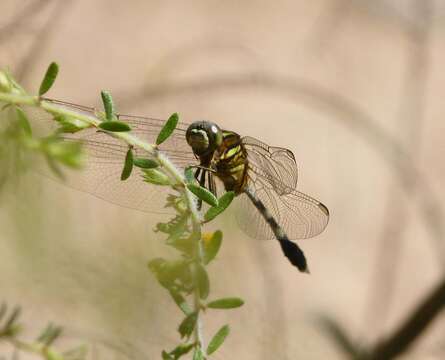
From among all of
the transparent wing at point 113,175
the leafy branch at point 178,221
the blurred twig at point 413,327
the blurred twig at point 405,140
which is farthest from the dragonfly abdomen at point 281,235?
the blurred twig at point 405,140

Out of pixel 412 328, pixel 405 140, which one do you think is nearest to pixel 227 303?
pixel 412 328


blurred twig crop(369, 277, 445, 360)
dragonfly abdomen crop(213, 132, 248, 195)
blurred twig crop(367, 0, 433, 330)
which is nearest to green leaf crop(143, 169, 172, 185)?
dragonfly abdomen crop(213, 132, 248, 195)

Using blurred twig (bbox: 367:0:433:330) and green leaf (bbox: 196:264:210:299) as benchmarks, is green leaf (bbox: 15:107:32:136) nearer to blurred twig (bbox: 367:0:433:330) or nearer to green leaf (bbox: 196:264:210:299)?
green leaf (bbox: 196:264:210:299)

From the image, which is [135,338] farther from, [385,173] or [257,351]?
[385,173]

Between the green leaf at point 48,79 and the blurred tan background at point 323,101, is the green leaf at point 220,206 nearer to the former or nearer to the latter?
the green leaf at point 48,79

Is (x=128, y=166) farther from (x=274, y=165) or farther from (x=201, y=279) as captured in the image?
(x=274, y=165)

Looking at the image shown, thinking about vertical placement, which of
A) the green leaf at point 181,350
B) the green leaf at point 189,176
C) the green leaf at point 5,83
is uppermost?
the green leaf at point 5,83
